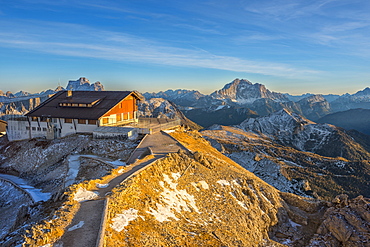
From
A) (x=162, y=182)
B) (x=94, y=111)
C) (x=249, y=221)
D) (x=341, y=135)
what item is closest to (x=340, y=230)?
(x=249, y=221)

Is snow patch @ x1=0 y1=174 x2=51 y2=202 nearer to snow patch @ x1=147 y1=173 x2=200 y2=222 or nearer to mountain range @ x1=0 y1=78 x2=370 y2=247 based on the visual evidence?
mountain range @ x1=0 y1=78 x2=370 y2=247

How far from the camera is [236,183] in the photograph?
102 feet

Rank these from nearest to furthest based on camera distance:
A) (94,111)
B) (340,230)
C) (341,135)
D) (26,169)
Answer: (340,230), (26,169), (94,111), (341,135)

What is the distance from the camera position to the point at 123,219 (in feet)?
52.8

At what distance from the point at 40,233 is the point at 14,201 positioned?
2161 centimetres

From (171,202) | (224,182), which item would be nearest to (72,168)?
(171,202)

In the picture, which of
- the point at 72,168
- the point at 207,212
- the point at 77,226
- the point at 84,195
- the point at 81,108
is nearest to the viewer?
the point at 77,226

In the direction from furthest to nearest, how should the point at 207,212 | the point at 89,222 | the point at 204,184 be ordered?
the point at 204,184, the point at 207,212, the point at 89,222

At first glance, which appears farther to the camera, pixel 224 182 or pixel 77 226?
pixel 224 182

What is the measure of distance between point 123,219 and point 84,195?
187 inches

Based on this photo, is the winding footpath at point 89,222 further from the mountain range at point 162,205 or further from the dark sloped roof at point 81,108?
the dark sloped roof at point 81,108

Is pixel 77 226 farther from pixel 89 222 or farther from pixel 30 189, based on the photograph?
pixel 30 189

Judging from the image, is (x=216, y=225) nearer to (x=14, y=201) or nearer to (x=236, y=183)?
(x=236, y=183)

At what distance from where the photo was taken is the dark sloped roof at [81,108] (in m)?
47.7
